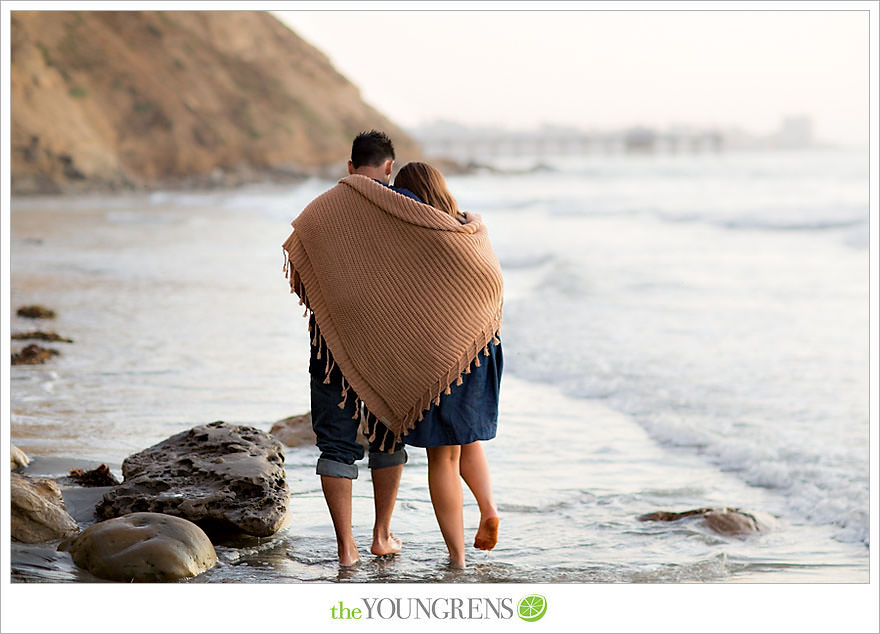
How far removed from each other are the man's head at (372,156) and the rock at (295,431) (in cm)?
198

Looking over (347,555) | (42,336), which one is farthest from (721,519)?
(42,336)

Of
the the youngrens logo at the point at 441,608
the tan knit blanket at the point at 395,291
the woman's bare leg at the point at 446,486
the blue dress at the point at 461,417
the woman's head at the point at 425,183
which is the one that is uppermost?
the woman's head at the point at 425,183

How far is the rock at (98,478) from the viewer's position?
13.5ft

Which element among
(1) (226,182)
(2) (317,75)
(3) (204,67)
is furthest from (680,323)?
(2) (317,75)

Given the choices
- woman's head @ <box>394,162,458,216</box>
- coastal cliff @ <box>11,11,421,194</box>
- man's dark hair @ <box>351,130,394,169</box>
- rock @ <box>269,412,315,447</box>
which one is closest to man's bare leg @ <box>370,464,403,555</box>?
woman's head @ <box>394,162,458,216</box>

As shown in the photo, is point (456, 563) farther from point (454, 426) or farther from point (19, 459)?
point (19, 459)

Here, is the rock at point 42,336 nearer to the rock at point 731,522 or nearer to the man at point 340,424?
the man at point 340,424

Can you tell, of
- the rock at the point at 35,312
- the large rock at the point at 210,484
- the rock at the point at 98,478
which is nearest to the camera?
the large rock at the point at 210,484

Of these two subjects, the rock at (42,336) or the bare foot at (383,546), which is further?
the rock at (42,336)

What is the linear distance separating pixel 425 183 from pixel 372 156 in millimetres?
212

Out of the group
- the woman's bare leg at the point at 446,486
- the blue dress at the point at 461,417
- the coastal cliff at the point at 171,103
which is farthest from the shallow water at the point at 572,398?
the coastal cliff at the point at 171,103

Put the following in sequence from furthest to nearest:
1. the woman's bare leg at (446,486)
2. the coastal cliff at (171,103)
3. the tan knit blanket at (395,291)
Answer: the coastal cliff at (171,103), the woman's bare leg at (446,486), the tan knit blanket at (395,291)

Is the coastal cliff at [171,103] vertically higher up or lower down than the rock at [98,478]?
higher up

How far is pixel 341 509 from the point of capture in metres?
3.37
